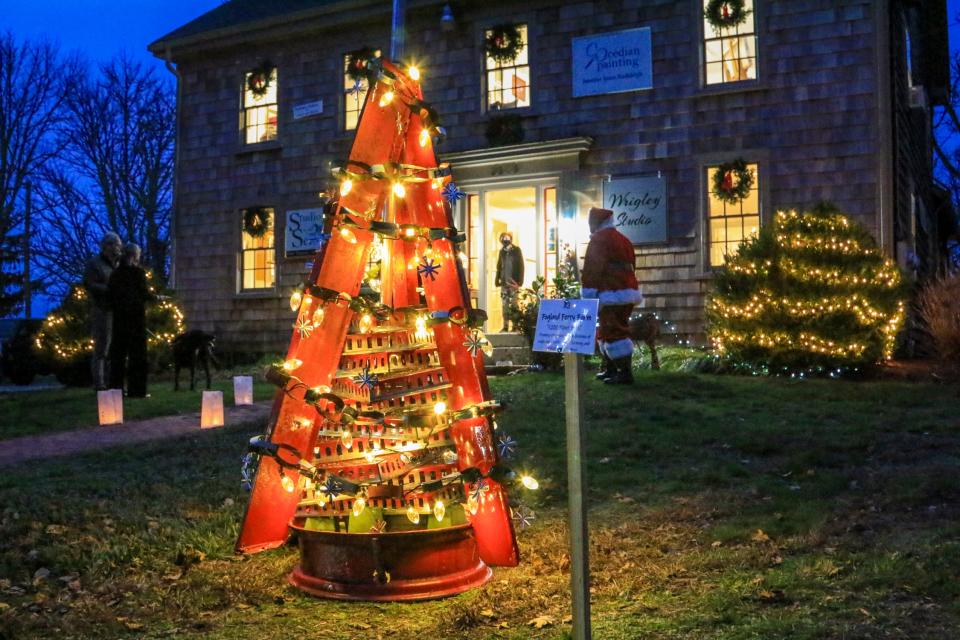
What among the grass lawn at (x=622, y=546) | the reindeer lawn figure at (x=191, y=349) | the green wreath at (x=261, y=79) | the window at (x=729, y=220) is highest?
the green wreath at (x=261, y=79)

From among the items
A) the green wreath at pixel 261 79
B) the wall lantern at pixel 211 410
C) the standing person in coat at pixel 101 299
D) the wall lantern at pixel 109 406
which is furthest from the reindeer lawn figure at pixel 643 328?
the green wreath at pixel 261 79

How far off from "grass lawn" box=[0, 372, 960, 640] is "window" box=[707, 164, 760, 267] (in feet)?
18.9

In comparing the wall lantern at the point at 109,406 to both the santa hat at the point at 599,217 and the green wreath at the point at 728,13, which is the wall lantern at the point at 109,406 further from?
the green wreath at the point at 728,13

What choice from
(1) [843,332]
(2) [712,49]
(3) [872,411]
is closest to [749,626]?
(3) [872,411]

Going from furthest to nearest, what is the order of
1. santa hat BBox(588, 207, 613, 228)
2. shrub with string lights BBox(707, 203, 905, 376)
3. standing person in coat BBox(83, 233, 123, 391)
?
standing person in coat BBox(83, 233, 123, 391) → shrub with string lights BBox(707, 203, 905, 376) → santa hat BBox(588, 207, 613, 228)

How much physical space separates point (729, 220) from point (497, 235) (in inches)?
159

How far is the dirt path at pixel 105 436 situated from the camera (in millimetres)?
7332

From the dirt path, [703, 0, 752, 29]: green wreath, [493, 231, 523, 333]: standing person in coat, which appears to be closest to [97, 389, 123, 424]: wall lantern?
the dirt path

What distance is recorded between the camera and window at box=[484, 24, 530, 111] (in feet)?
46.6

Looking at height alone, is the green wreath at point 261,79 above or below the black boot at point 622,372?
above

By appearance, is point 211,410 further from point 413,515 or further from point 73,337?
point 73,337

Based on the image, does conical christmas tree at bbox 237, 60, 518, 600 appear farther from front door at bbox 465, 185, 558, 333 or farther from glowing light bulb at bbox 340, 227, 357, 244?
front door at bbox 465, 185, 558, 333

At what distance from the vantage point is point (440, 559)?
3896 mm

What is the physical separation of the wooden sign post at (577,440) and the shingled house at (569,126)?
8520 mm
